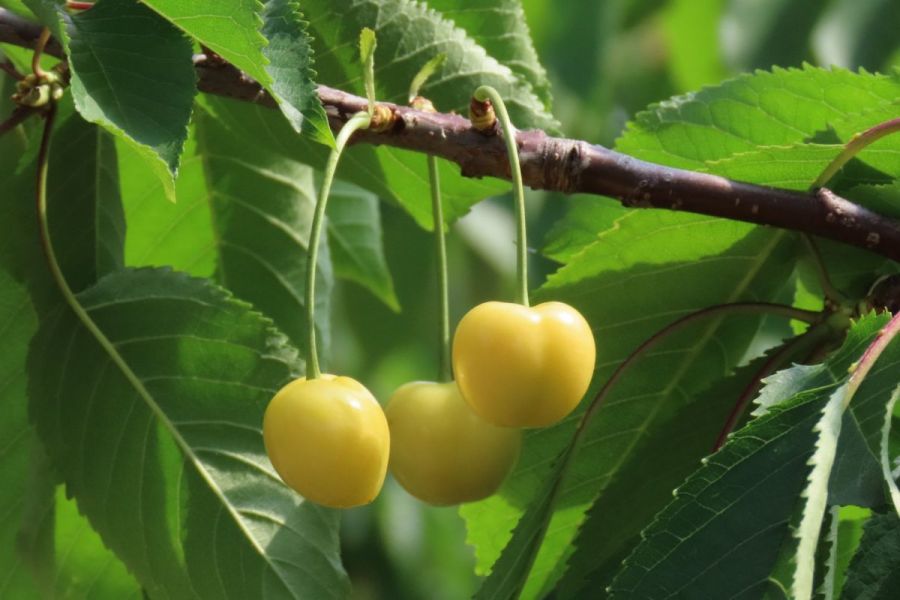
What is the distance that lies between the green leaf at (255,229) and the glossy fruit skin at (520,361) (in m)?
0.46

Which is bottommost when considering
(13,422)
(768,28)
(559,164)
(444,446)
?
(13,422)

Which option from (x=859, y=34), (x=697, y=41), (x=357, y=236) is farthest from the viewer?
(x=697, y=41)

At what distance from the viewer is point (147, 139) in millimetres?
871

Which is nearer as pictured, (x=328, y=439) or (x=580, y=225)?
(x=328, y=439)

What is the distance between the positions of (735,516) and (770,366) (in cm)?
28

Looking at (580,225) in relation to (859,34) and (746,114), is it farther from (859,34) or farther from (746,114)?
(859,34)

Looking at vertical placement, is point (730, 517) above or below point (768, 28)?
below

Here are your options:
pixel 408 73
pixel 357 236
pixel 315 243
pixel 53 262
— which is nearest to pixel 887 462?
pixel 315 243

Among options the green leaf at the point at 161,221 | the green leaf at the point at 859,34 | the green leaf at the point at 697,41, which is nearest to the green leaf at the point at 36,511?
the green leaf at the point at 161,221

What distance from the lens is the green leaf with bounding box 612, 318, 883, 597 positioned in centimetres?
87

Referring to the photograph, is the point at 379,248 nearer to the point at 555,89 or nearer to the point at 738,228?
the point at 738,228

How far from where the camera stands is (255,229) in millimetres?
1435

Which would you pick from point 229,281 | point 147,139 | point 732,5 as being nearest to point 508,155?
point 147,139

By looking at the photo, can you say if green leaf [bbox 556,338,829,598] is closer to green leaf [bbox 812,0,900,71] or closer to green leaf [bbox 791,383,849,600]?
green leaf [bbox 791,383,849,600]
